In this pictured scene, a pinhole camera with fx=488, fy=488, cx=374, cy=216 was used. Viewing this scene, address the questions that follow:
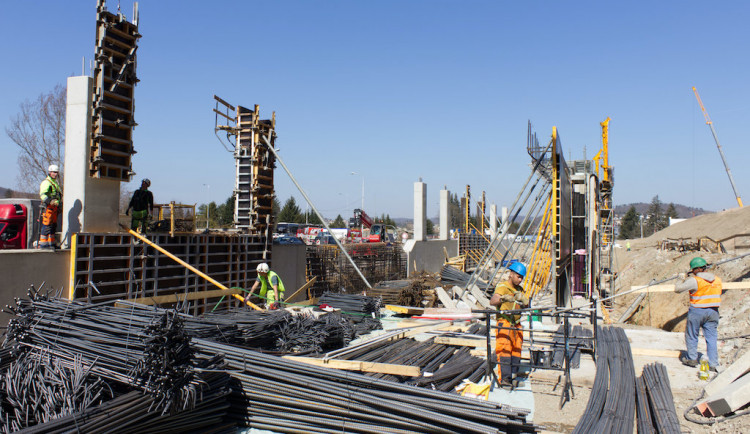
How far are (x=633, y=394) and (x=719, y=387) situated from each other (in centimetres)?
116

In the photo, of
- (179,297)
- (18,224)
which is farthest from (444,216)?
(18,224)

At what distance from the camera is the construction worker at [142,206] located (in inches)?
421

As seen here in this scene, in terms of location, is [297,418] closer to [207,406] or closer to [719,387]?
[207,406]

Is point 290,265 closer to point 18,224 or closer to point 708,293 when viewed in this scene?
point 18,224

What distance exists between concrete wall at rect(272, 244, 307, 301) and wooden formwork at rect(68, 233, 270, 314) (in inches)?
53.9

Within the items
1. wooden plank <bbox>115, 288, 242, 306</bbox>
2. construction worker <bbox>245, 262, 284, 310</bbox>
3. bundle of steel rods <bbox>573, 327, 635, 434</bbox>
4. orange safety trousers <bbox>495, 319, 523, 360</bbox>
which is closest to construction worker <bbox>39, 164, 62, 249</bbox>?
Result: wooden plank <bbox>115, 288, 242, 306</bbox>

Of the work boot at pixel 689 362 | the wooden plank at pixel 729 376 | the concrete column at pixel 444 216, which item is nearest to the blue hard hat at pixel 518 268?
the wooden plank at pixel 729 376

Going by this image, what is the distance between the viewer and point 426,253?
2492 centimetres

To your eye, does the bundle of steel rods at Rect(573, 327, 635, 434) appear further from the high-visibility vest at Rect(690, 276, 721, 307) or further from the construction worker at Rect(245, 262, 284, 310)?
the construction worker at Rect(245, 262, 284, 310)

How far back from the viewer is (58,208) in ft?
30.5

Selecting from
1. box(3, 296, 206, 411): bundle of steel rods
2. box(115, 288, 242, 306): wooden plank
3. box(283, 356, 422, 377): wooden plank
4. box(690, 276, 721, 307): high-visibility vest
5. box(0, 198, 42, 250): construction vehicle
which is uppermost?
box(0, 198, 42, 250): construction vehicle

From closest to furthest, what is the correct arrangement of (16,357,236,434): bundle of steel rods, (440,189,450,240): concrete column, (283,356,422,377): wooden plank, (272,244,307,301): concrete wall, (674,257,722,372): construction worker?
(16,357,236,434): bundle of steel rods < (283,356,422,377): wooden plank < (674,257,722,372): construction worker < (272,244,307,301): concrete wall < (440,189,450,240): concrete column

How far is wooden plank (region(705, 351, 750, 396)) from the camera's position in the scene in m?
6.11

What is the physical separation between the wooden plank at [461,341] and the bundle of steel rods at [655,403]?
2.48m
